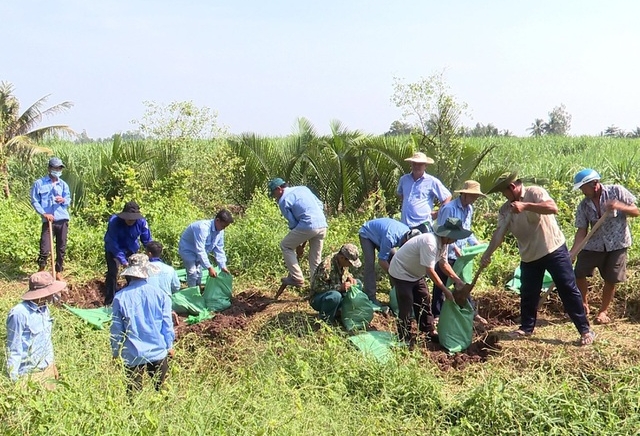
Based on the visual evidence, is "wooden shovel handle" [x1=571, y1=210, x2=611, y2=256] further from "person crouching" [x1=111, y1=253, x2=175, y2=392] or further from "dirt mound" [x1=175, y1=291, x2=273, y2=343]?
"person crouching" [x1=111, y1=253, x2=175, y2=392]

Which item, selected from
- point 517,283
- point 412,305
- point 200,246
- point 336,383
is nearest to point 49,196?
point 200,246

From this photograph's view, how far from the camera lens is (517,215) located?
5.21m

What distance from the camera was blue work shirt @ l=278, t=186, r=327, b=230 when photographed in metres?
6.84

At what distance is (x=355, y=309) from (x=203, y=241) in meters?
2.10

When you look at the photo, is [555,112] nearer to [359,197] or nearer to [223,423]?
[359,197]

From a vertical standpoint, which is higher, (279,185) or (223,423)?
(279,185)

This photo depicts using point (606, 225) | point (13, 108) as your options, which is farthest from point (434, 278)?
point (13, 108)

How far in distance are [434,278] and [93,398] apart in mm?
2824

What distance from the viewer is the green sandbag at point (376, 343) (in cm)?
484

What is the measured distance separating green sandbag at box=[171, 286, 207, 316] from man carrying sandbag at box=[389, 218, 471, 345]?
246cm

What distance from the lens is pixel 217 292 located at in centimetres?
686

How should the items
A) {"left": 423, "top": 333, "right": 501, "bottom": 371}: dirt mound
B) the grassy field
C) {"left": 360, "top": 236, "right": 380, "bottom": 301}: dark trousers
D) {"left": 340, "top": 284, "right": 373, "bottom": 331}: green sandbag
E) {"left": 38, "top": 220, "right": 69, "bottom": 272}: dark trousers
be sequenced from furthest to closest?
{"left": 38, "top": 220, "right": 69, "bottom": 272}: dark trousers → {"left": 360, "top": 236, "right": 380, "bottom": 301}: dark trousers → {"left": 340, "top": 284, "right": 373, "bottom": 331}: green sandbag → {"left": 423, "top": 333, "right": 501, "bottom": 371}: dirt mound → the grassy field

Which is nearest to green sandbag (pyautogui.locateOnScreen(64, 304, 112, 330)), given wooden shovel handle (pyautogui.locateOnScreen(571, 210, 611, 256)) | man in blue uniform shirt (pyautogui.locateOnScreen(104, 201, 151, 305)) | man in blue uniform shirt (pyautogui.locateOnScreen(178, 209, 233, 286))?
man in blue uniform shirt (pyautogui.locateOnScreen(104, 201, 151, 305))

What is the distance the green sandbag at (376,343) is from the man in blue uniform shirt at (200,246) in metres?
2.18
